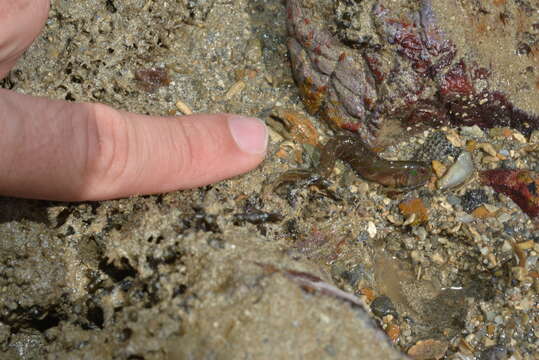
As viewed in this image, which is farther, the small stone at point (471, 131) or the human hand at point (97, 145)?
the small stone at point (471, 131)

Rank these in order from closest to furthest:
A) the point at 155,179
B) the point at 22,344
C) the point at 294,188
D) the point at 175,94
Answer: the point at 22,344, the point at 155,179, the point at 294,188, the point at 175,94

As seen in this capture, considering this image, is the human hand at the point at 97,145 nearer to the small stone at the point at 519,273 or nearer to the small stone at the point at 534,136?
the small stone at the point at 519,273

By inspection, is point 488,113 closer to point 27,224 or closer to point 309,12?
point 309,12

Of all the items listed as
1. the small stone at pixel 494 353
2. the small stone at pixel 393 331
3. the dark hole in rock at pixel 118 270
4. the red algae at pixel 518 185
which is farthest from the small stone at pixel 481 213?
the dark hole in rock at pixel 118 270

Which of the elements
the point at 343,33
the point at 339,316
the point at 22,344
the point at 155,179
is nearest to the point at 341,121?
the point at 343,33

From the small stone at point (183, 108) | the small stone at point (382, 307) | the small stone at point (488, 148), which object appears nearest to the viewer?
the small stone at point (382, 307)

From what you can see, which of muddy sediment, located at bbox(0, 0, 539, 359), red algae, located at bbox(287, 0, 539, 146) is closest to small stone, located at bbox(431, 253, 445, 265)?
muddy sediment, located at bbox(0, 0, 539, 359)

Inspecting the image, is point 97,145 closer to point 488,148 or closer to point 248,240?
point 248,240

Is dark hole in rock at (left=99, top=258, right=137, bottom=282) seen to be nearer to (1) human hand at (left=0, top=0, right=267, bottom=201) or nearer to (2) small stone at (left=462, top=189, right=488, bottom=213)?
(1) human hand at (left=0, top=0, right=267, bottom=201)
